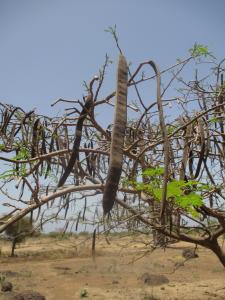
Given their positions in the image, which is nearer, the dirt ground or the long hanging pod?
the long hanging pod

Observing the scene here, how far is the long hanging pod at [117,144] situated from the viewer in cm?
188

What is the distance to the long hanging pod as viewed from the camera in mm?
1880

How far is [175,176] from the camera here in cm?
490

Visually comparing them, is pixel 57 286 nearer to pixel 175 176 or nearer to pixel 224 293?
pixel 224 293

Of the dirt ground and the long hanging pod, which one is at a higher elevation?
the long hanging pod

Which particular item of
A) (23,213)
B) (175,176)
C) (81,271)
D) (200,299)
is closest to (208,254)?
(81,271)

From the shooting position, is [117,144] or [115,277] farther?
[115,277]

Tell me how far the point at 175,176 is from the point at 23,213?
7.21 feet

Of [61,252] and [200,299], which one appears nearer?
[200,299]

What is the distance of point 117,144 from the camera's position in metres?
1.96

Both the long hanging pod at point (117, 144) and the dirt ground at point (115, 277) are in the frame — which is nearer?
the long hanging pod at point (117, 144)

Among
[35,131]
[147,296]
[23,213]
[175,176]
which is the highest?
[35,131]

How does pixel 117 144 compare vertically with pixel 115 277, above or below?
above

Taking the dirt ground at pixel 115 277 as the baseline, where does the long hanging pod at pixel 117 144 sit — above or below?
above
